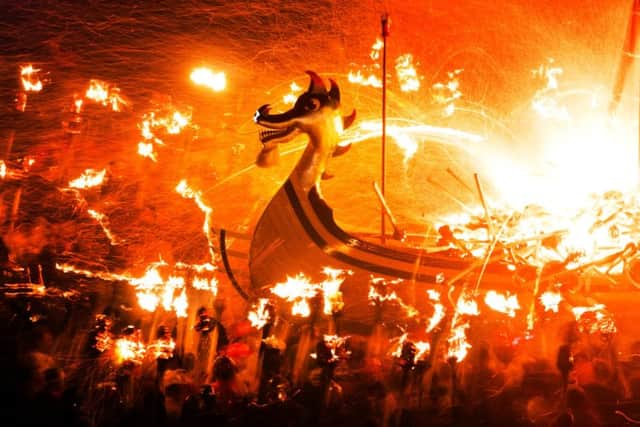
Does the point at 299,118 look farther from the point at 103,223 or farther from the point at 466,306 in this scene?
the point at 103,223

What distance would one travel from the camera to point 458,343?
549 centimetres

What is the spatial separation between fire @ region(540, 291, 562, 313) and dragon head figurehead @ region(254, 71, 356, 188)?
8.97ft

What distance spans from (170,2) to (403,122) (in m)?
5.12

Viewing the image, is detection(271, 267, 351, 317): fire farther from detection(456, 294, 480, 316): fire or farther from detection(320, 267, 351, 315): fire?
detection(456, 294, 480, 316): fire

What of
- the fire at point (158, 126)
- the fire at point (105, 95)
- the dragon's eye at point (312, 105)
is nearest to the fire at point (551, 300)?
the dragon's eye at point (312, 105)

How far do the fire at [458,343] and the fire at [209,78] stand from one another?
6540mm

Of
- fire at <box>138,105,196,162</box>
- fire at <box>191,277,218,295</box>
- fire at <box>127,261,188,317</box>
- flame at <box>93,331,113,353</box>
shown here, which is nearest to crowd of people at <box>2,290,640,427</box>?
flame at <box>93,331,113,353</box>

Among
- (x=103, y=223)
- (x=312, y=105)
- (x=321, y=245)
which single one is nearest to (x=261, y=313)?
(x=321, y=245)

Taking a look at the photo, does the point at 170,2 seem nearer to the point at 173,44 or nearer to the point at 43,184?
the point at 173,44

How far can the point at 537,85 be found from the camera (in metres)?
10.8

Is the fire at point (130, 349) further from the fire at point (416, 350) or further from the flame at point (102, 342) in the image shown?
the fire at point (416, 350)

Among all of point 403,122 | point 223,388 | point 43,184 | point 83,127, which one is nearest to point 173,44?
point 83,127

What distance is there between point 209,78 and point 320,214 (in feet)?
19.4

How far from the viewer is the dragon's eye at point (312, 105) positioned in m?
5.39
